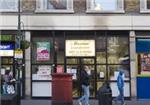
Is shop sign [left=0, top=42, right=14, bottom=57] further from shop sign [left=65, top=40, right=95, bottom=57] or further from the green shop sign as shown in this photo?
shop sign [left=65, top=40, right=95, bottom=57]

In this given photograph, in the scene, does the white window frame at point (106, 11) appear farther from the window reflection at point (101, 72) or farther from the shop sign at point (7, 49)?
the shop sign at point (7, 49)

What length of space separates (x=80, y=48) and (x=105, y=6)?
257 cm

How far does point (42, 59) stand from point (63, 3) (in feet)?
10.3

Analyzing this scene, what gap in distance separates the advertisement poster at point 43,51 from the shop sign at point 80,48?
1.00 metres

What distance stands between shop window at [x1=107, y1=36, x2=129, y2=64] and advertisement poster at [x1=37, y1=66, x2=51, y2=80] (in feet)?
10.4

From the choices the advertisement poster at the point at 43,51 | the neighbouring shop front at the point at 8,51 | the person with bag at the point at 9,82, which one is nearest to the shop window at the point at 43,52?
the advertisement poster at the point at 43,51

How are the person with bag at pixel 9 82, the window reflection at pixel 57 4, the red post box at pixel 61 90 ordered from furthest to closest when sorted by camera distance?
the window reflection at pixel 57 4 < the person with bag at pixel 9 82 < the red post box at pixel 61 90

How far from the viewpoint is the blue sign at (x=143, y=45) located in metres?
23.3

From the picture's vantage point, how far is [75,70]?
23.4 meters

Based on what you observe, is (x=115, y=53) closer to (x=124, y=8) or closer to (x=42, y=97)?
(x=124, y=8)

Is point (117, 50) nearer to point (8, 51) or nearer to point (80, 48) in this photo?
point (80, 48)

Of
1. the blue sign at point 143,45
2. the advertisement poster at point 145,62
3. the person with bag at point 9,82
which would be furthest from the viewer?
the advertisement poster at point 145,62

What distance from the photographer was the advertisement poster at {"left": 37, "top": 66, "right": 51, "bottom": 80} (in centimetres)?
2339

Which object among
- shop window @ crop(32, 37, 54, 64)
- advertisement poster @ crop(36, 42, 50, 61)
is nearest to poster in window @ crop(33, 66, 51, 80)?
shop window @ crop(32, 37, 54, 64)
